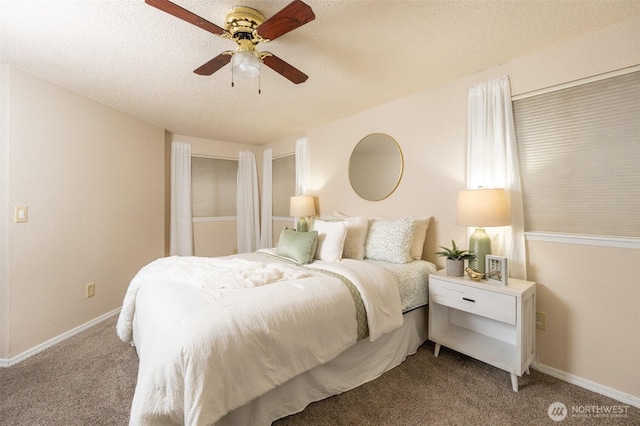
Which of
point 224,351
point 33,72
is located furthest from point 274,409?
Answer: point 33,72

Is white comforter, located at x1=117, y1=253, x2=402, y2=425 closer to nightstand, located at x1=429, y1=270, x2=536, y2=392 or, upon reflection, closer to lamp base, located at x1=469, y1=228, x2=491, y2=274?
nightstand, located at x1=429, y1=270, x2=536, y2=392

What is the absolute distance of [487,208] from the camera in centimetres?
197

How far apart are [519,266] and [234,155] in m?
4.54

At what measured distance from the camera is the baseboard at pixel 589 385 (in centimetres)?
169

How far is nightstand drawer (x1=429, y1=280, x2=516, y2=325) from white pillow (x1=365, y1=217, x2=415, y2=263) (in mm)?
Answer: 383

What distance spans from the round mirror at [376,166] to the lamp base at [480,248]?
3.35ft

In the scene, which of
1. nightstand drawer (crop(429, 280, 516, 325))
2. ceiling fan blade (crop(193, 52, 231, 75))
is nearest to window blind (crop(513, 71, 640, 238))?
nightstand drawer (crop(429, 280, 516, 325))

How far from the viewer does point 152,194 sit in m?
3.76

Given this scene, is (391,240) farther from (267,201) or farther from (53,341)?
(53,341)

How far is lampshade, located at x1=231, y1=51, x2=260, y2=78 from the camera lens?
157 centimetres

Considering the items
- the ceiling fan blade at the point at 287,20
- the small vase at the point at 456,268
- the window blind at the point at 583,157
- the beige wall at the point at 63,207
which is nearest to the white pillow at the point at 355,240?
the small vase at the point at 456,268

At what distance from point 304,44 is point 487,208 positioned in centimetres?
179

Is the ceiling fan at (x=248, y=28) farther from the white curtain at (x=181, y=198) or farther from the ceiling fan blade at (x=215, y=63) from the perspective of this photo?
the white curtain at (x=181, y=198)

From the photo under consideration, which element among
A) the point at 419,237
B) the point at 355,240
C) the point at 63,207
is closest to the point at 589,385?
the point at 419,237
